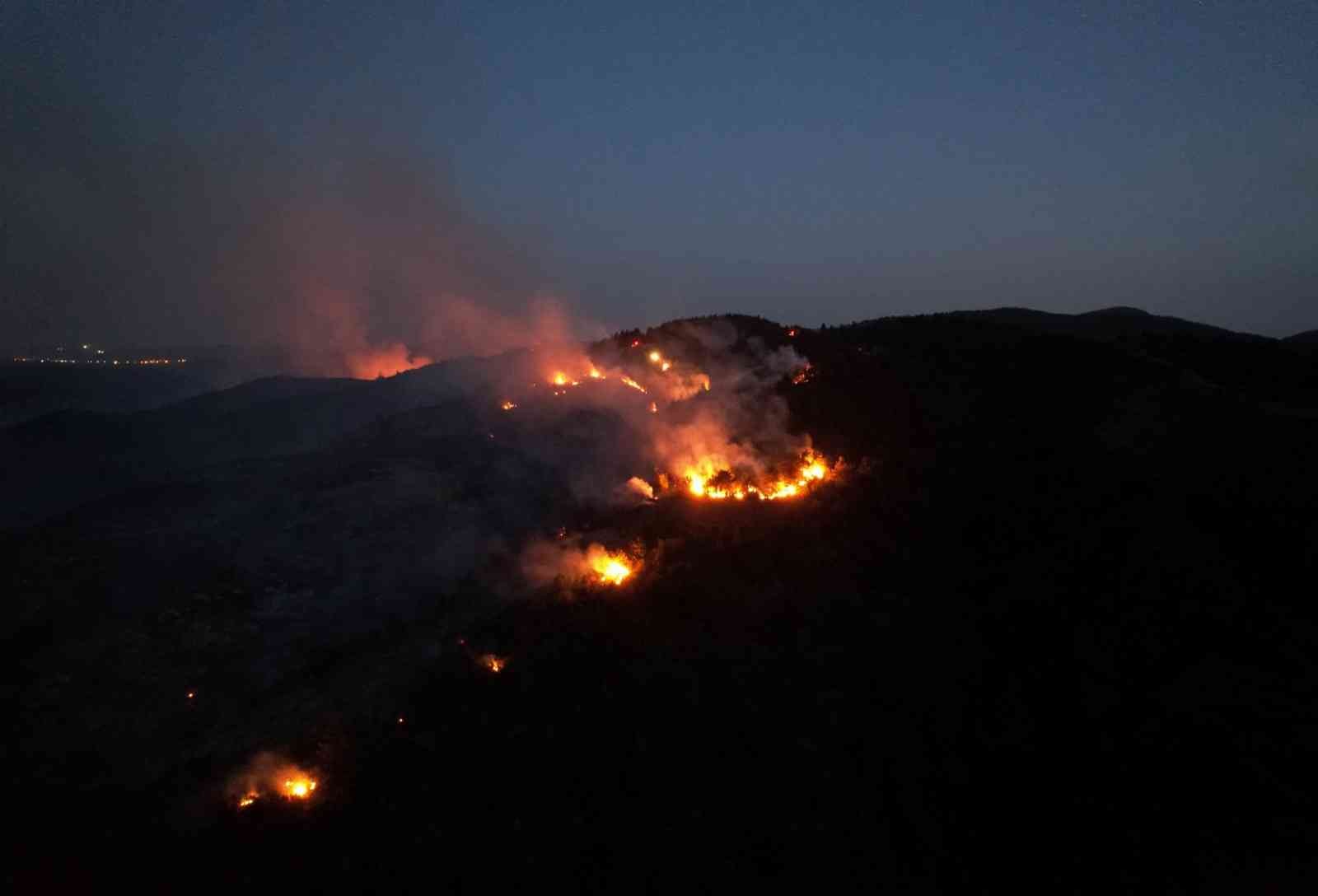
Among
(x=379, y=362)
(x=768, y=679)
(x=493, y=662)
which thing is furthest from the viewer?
(x=379, y=362)

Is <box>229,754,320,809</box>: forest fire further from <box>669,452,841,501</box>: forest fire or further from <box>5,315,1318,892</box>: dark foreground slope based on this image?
<box>669,452,841,501</box>: forest fire

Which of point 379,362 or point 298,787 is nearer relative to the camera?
point 298,787

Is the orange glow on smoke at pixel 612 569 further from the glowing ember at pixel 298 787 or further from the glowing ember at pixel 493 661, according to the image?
the glowing ember at pixel 298 787

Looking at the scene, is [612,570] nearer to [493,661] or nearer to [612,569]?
[612,569]

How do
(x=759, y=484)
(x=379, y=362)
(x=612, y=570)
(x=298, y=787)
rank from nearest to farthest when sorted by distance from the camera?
(x=298, y=787) → (x=612, y=570) → (x=759, y=484) → (x=379, y=362)

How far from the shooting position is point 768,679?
1155 cm

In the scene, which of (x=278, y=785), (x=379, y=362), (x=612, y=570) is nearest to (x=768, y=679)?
(x=612, y=570)

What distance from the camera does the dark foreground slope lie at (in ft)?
29.7

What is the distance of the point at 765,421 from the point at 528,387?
9769 millimetres

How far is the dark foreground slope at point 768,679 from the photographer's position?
29.7ft

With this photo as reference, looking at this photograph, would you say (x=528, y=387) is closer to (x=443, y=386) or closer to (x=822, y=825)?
(x=443, y=386)

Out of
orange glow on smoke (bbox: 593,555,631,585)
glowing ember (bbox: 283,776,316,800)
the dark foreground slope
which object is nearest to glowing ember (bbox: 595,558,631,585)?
orange glow on smoke (bbox: 593,555,631,585)

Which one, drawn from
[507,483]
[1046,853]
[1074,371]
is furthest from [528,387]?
[1046,853]

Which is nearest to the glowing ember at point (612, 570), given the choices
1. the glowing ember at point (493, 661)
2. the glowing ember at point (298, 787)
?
the glowing ember at point (493, 661)
